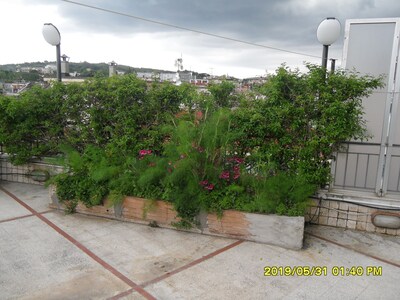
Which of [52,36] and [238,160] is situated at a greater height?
[52,36]

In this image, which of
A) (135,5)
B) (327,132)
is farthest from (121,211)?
(135,5)

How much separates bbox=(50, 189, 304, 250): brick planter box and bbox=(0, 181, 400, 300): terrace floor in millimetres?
103

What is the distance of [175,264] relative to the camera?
313 cm

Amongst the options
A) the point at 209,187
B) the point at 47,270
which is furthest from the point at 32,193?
the point at 209,187

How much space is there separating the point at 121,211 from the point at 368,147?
367cm

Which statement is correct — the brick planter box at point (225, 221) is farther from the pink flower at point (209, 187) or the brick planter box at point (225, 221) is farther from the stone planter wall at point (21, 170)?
the stone planter wall at point (21, 170)

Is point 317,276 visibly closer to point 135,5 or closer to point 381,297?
point 381,297

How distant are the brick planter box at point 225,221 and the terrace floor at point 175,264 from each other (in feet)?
0.34

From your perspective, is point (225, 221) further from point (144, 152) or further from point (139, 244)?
point (144, 152)

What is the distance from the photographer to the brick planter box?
3.48 meters
